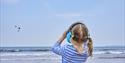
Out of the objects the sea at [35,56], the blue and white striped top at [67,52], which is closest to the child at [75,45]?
the blue and white striped top at [67,52]

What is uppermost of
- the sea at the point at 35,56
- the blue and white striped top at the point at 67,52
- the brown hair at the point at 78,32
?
the brown hair at the point at 78,32

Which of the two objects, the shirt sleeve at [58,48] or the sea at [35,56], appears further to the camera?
the sea at [35,56]

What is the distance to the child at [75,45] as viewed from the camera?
2436 mm

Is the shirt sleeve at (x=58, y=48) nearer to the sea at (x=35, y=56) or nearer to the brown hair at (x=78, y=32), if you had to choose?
the brown hair at (x=78, y=32)

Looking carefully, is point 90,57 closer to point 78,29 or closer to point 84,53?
point 84,53

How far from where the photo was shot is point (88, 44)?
2508mm

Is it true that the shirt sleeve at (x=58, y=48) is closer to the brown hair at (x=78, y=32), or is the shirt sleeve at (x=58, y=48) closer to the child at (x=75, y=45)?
the child at (x=75, y=45)

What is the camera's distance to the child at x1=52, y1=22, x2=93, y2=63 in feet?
7.99

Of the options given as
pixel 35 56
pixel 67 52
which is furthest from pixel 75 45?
pixel 35 56

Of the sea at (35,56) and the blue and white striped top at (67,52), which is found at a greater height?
the blue and white striped top at (67,52)

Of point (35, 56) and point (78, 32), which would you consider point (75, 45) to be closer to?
point (78, 32)

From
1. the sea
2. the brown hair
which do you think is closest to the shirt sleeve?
the brown hair

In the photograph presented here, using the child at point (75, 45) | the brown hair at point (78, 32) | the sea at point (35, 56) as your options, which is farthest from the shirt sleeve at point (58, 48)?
the sea at point (35, 56)

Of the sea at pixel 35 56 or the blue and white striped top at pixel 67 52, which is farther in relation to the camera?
the sea at pixel 35 56
